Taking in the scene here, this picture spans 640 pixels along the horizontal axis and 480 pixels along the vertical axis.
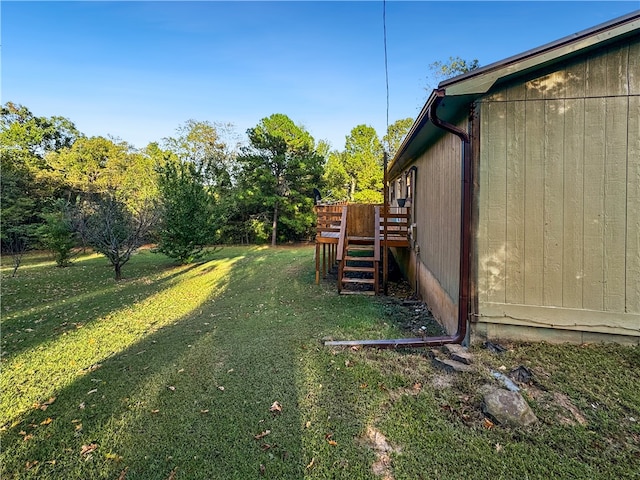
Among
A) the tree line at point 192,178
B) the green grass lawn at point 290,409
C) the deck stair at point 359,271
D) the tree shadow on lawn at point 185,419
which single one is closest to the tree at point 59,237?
the tree line at point 192,178

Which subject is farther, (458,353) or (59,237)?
(59,237)

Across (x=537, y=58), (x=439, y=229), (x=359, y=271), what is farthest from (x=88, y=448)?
(x=359, y=271)

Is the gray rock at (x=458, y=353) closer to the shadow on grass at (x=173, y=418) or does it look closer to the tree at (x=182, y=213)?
the shadow on grass at (x=173, y=418)

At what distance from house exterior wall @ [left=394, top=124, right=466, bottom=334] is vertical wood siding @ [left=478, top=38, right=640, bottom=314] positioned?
538 millimetres

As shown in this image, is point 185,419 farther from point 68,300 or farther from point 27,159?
point 27,159

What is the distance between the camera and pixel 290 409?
2.68 meters

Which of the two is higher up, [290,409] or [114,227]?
[114,227]

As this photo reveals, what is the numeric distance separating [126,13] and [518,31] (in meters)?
12.2

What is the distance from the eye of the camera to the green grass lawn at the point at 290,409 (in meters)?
2.06

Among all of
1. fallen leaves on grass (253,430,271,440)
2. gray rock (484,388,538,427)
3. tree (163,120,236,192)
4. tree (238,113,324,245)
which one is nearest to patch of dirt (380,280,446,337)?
gray rock (484,388,538,427)

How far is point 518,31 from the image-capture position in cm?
1091

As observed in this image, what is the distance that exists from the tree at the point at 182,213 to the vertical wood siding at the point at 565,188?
1072cm

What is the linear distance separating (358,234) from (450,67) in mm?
15577

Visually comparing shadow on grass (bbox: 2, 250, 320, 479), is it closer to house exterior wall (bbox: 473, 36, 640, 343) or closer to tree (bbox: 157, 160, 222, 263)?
house exterior wall (bbox: 473, 36, 640, 343)
